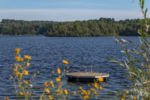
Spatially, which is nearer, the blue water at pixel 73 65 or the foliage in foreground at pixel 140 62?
the foliage in foreground at pixel 140 62

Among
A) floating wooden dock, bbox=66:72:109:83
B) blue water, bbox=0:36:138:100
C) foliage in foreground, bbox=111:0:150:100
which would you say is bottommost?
blue water, bbox=0:36:138:100

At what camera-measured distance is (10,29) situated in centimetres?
19862

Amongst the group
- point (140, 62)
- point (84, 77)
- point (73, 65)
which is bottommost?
point (73, 65)

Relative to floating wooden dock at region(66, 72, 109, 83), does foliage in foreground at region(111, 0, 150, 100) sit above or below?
above

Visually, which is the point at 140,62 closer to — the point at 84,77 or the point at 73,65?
the point at 84,77

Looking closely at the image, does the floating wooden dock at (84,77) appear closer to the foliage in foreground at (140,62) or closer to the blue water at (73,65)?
the blue water at (73,65)

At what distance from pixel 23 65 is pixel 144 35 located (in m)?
1.97

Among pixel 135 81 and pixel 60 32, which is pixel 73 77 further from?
pixel 60 32

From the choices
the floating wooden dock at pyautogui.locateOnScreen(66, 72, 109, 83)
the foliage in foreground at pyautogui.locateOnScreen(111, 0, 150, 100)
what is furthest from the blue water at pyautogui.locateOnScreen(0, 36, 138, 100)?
the floating wooden dock at pyautogui.locateOnScreen(66, 72, 109, 83)

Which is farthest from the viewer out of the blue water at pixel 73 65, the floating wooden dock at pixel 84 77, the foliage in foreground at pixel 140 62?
the floating wooden dock at pixel 84 77

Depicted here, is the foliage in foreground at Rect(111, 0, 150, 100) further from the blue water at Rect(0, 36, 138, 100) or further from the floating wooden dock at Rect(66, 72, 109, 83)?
the floating wooden dock at Rect(66, 72, 109, 83)

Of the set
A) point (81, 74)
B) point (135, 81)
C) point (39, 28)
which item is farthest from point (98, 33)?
point (135, 81)

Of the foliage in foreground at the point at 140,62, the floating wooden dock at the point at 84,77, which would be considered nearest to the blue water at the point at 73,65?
the foliage in foreground at the point at 140,62

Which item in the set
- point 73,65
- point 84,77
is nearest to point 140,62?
point 84,77
